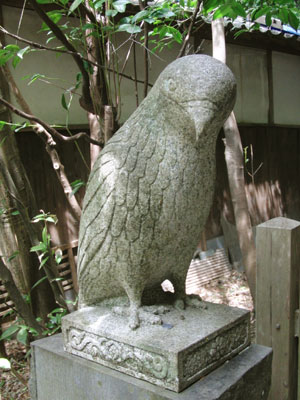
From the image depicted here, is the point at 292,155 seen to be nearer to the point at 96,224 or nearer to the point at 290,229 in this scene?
the point at 290,229

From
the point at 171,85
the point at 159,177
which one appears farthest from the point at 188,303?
the point at 171,85

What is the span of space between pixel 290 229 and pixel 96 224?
915 mm

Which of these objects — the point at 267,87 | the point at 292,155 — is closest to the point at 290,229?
the point at 267,87

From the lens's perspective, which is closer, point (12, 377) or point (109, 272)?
point (109, 272)

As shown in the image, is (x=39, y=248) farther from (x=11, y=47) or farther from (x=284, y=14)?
(x=284, y=14)

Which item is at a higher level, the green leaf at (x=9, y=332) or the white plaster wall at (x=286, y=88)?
the white plaster wall at (x=286, y=88)

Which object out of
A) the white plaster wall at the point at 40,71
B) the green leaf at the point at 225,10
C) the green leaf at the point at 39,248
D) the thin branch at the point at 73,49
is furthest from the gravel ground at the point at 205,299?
the green leaf at the point at 225,10

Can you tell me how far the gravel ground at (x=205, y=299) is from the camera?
260 cm

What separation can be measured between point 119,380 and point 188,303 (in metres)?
0.39

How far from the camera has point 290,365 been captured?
187cm

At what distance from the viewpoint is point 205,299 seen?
12.9ft

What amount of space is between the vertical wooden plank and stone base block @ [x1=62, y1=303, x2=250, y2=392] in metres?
0.41

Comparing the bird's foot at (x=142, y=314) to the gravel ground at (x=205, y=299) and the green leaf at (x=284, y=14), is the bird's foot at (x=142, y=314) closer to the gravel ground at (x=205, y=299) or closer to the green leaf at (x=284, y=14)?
the gravel ground at (x=205, y=299)

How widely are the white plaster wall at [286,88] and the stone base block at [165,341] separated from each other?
387 cm
